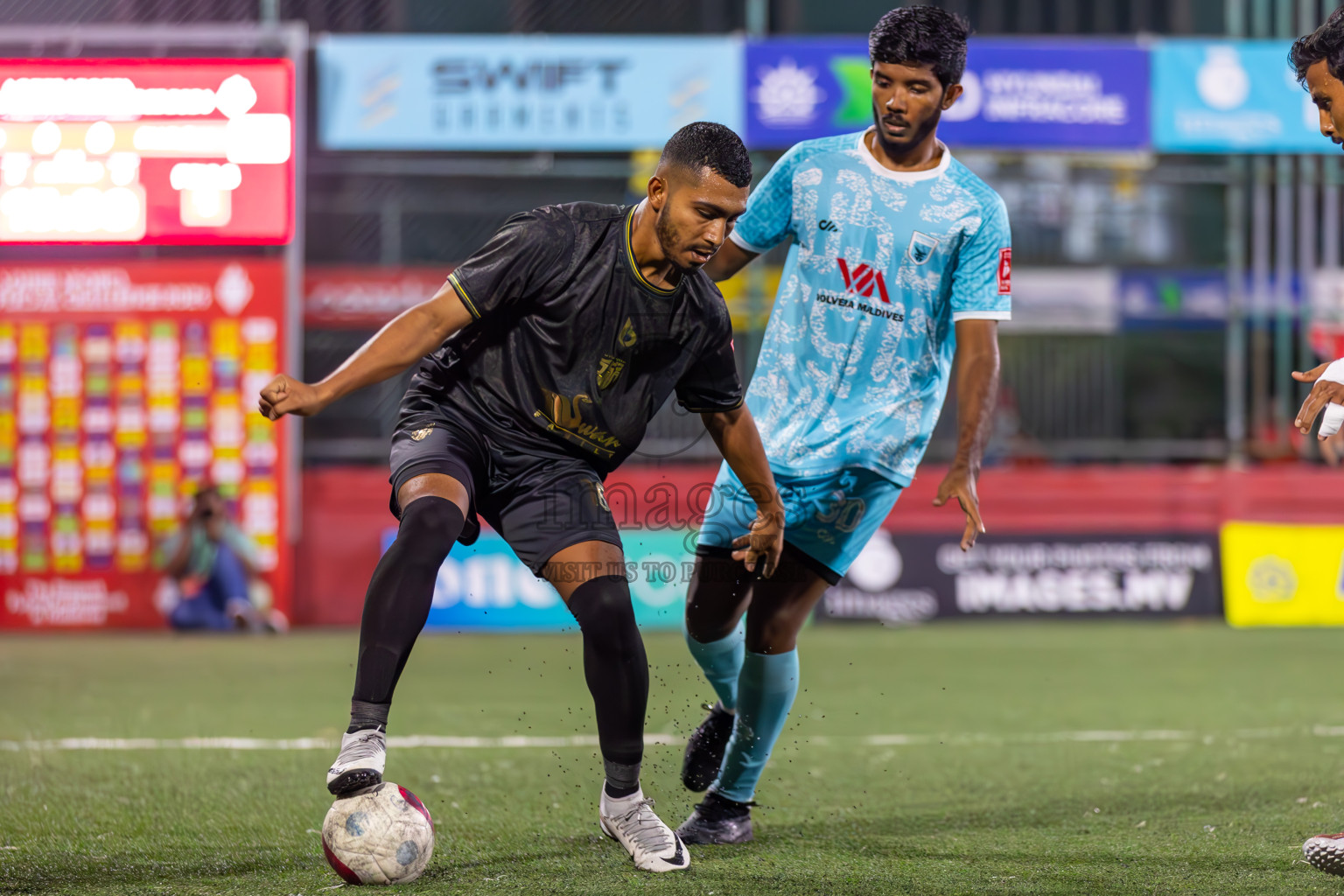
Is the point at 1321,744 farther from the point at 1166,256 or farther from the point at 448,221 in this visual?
the point at 1166,256

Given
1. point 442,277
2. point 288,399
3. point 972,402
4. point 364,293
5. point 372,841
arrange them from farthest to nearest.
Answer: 1. point 364,293
2. point 442,277
3. point 972,402
4. point 372,841
5. point 288,399

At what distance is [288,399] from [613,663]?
3.51 ft

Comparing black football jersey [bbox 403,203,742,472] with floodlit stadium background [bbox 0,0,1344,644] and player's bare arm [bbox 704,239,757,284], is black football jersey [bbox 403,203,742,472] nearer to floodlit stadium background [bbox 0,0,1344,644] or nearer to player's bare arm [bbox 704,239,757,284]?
player's bare arm [bbox 704,239,757,284]

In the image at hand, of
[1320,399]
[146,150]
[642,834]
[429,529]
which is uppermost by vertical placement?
[146,150]

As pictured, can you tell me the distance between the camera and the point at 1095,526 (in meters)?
12.7

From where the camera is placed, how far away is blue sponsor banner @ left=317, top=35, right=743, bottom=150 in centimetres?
1294

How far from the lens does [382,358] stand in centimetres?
353

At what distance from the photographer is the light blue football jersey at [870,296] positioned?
4.34m

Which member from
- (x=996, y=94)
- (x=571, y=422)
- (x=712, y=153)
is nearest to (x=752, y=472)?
(x=571, y=422)

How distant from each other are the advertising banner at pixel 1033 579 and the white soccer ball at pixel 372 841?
901 centimetres

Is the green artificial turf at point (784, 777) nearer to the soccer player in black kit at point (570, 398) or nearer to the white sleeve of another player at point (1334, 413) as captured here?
the soccer player in black kit at point (570, 398)

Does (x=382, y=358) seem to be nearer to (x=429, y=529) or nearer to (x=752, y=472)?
(x=429, y=529)

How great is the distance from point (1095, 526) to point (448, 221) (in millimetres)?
7042

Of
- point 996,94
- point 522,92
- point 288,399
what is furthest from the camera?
point 996,94
